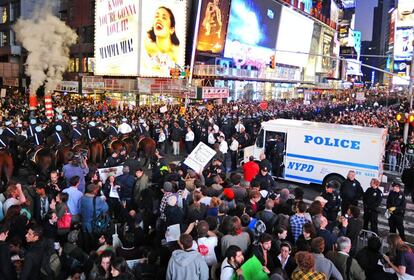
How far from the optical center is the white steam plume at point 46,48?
36156 mm

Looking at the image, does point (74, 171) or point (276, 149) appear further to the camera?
point (276, 149)

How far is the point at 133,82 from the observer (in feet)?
128

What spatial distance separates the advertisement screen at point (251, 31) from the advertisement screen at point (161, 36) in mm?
12506

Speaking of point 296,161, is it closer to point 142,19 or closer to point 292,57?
point 142,19

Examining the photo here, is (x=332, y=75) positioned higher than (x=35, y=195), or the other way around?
(x=332, y=75)

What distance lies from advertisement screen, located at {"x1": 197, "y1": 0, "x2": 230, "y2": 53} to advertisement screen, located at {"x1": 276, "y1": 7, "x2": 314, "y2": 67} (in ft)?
61.9

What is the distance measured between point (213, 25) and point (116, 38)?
479 inches

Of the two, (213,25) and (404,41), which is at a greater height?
(404,41)

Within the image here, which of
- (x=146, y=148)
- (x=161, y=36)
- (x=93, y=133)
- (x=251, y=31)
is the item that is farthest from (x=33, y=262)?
(x=251, y=31)

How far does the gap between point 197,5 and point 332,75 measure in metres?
67.9

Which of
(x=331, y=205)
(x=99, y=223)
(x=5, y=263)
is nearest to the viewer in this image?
(x=5, y=263)

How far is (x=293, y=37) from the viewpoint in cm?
7631

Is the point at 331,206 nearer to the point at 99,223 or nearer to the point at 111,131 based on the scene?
the point at 99,223

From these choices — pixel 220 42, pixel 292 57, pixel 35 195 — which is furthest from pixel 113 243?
pixel 292 57
